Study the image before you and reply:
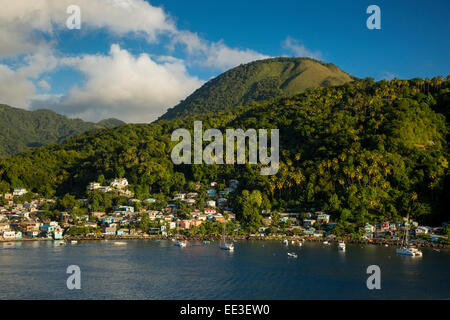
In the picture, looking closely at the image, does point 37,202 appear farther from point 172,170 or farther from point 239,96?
point 239,96

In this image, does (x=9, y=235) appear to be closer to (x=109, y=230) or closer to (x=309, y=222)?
(x=109, y=230)

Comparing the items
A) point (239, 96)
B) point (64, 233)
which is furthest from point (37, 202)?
point (239, 96)

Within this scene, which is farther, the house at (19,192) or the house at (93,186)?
the house at (19,192)

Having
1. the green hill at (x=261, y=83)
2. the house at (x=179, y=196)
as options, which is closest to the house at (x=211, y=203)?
the house at (x=179, y=196)

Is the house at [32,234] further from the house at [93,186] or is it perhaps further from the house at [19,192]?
the house at [19,192]

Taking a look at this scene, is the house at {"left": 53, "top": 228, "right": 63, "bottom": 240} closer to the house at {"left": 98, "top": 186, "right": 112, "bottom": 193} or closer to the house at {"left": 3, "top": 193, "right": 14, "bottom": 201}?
the house at {"left": 98, "top": 186, "right": 112, "bottom": 193}

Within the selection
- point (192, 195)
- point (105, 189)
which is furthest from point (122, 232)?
point (192, 195)
